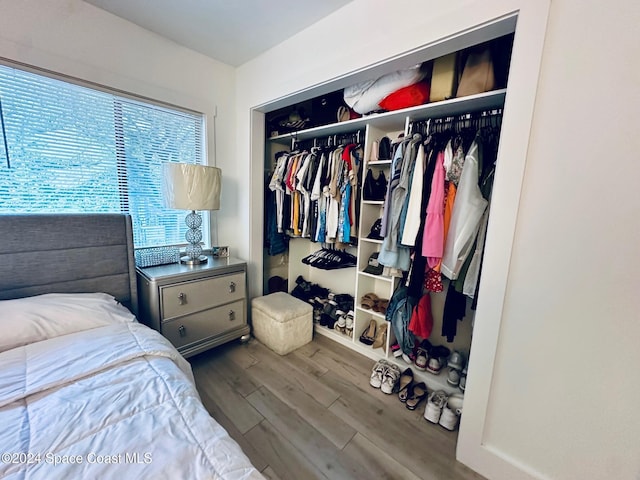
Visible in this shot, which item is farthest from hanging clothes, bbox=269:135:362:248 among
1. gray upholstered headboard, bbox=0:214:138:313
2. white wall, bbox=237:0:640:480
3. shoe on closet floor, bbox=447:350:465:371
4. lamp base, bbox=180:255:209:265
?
gray upholstered headboard, bbox=0:214:138:313

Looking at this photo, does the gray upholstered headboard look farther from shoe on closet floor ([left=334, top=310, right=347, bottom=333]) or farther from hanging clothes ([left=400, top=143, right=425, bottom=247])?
hanging clothes ([left=400, top=143, right=425, bottom=247])

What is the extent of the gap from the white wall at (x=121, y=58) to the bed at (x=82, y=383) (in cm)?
94

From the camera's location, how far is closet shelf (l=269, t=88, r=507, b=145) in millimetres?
1378

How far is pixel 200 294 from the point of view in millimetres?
1852

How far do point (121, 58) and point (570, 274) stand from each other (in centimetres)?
274

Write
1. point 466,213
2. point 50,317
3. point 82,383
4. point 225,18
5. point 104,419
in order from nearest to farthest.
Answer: point 104,419 < point 82,383 < point 50,317 < point 466,213 < point 225,18

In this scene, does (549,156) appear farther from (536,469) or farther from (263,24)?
(263,24)

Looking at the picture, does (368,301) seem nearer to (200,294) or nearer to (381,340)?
(381,340)

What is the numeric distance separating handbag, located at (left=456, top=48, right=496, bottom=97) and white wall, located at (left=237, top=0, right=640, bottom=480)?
1.29 feet

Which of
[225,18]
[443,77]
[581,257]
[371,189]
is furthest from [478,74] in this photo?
[225,18]

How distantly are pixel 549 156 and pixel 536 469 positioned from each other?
1281 millimetres

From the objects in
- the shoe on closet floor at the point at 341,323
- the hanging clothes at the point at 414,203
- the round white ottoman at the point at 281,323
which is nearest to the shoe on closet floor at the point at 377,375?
the shoe on closet floor at the point at 341,323

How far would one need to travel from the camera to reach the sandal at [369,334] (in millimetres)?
2123

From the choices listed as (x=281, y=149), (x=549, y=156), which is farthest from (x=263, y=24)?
(x=549, y=156)
